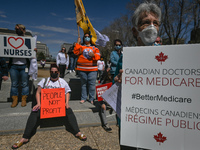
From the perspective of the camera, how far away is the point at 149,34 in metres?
1.24

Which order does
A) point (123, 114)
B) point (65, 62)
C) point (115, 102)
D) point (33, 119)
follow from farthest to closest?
point (65, 62), point (33, 119), point (115, 102), point (123, 114)

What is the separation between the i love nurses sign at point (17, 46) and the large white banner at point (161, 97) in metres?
3.27

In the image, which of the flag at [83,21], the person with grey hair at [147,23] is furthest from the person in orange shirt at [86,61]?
the person with grey hair at [147,23]

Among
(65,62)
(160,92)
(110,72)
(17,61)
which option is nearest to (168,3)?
(65,62)

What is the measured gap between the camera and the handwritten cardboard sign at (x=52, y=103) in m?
2.87

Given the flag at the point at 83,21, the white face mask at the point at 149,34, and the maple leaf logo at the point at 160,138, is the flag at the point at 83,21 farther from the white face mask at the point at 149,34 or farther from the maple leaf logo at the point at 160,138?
the maple leaf logo at the point at 160,138

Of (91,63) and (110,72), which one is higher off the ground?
(91,63)

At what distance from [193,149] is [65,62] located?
6.39m

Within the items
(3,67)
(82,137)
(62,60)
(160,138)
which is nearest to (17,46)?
(3,67)

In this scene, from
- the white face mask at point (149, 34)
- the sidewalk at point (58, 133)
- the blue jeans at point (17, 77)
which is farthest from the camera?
the blue jeans at point (17, 77)

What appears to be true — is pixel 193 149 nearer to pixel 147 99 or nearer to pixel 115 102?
pixel 147 99

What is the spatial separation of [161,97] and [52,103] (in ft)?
7.72

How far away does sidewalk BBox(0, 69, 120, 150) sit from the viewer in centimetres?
260

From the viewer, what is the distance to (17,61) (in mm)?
3635
